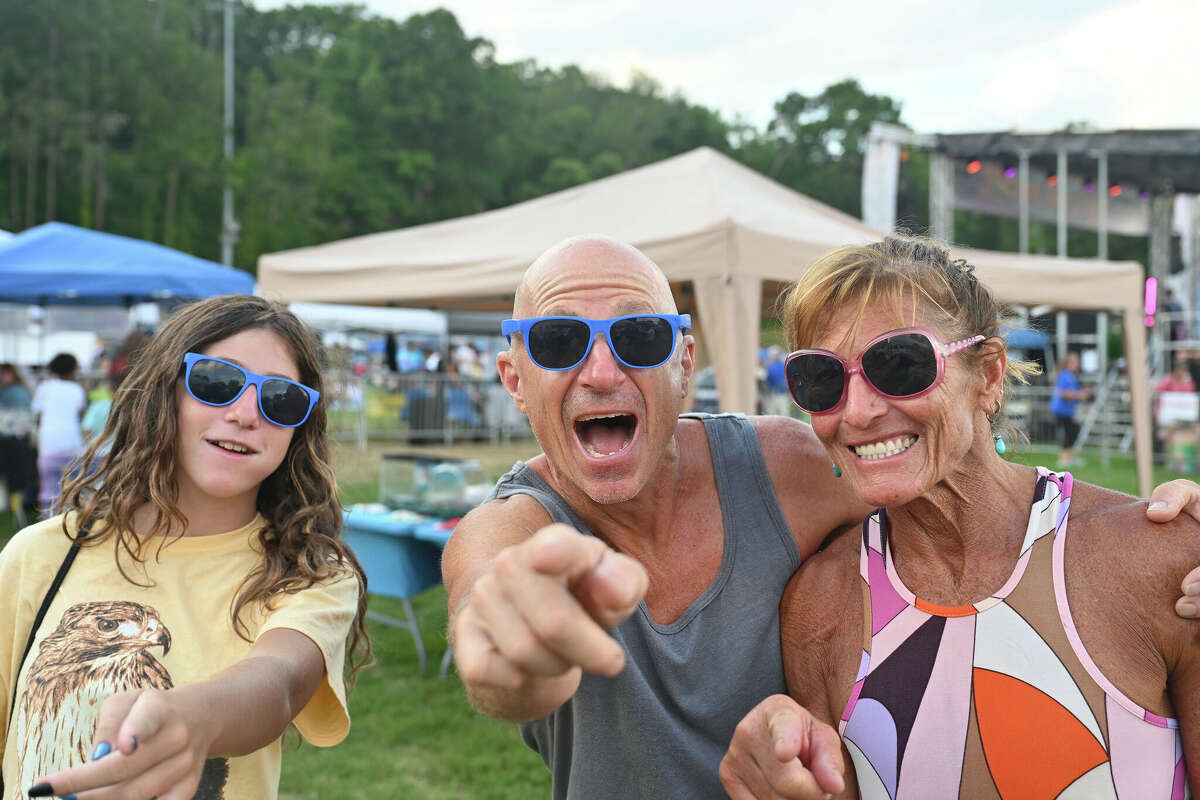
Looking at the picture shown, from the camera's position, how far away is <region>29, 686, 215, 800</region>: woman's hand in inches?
48.6

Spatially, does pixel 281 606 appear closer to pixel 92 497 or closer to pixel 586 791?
pixel 92 497

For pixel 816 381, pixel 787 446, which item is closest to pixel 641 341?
pixel 816 381

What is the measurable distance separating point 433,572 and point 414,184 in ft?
142

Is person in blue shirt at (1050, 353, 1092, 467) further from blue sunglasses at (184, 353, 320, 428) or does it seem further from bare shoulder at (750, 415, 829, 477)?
blue sunglasses at (184, 353, 320, 428)

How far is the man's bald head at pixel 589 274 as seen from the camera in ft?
6.30

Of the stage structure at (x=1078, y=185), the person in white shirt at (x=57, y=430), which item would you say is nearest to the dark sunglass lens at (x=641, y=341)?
the person in white shirt at (x=57, y=430)

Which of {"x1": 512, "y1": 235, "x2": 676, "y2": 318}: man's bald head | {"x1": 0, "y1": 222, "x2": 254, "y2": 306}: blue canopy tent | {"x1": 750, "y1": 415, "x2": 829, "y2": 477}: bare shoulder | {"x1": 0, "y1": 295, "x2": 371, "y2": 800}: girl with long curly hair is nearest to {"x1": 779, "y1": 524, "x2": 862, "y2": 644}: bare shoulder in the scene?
{"x1": 750, "y1": 415, "x2": 829, "y2": 477}: bare shoulder

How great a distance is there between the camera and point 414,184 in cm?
4644

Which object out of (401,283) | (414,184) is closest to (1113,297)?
(401,283)

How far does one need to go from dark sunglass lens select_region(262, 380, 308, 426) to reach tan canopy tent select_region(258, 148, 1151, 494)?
389cm

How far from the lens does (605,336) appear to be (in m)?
1.84

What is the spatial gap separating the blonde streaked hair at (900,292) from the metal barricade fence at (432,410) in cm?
1549

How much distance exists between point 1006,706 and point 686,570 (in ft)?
2.17

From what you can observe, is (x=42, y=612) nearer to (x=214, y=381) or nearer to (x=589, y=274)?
(x=214, y=381)
